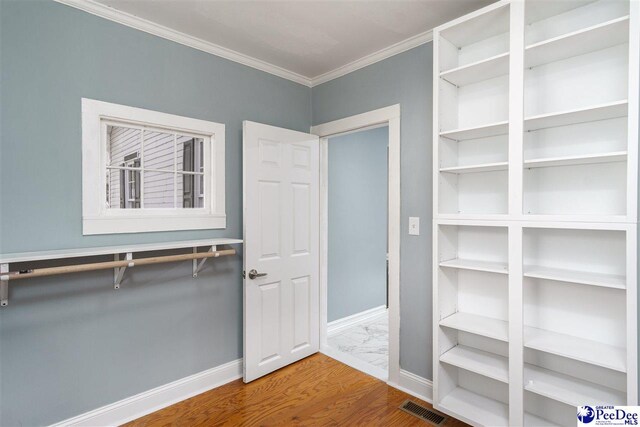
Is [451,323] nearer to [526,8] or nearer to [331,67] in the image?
[526,8]

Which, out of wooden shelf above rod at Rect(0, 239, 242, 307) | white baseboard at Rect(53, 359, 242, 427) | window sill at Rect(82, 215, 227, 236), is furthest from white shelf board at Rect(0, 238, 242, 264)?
white baseboard at Rect(53, 359, 242, 427)

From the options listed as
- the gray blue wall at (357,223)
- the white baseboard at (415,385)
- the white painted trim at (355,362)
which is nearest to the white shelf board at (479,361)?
the white baseboard at (415,385)

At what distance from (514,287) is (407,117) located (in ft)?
4.67

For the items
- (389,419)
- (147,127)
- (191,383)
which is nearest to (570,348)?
(389,419)

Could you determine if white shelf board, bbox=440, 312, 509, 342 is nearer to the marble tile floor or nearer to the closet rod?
the marble tile floor

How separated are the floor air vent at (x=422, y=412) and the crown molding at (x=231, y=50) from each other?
8.59ft

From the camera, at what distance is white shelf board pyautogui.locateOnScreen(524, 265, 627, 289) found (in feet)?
5.02

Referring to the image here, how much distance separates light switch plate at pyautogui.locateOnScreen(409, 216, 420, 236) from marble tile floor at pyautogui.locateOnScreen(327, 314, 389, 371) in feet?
4.21

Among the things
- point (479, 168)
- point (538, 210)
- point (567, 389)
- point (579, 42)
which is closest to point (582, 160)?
point (538, 210)

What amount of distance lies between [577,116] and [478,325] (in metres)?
1.27

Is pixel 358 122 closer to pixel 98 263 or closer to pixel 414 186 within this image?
pixel 414 186

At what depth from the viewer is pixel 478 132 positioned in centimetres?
203

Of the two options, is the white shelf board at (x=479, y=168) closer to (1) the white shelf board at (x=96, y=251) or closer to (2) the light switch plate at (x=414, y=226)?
(2) the light switch plate at (x=414, y=226)

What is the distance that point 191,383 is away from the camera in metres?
2.47
